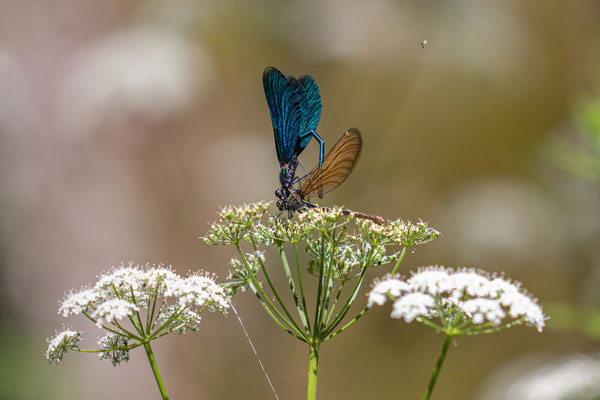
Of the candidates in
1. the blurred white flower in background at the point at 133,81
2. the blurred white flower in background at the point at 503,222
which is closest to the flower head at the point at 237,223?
the blurred white flower in background at the point at 133,81

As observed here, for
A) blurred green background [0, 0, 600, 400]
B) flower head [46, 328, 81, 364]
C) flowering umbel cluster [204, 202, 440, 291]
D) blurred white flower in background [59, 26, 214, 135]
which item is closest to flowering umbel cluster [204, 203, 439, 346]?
flowering umbel cluster [204, 202, 440, 291]

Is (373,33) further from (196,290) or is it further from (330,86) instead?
(196,290)

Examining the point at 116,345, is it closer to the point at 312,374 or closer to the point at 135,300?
the point at 135,300

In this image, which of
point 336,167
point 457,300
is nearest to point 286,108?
point 336,167

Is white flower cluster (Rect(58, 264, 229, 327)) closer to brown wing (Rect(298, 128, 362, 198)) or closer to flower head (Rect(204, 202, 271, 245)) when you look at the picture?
flower head (Rect(204, 202, 271, 245))

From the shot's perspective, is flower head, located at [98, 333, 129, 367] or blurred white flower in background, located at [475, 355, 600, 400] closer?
flower head, located at [98, 333, 129, 367]

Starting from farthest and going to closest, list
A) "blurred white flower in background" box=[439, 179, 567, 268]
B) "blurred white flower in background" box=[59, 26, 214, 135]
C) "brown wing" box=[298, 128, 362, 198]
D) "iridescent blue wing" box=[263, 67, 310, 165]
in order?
1. "blurred white flower in background" box=[439, 179, 567, 268]
2. "blurred white flower in background" box=[59, 26, 214, 135]
3. "iridescent blue wing" box=[263, 67, 310, 165]
4. "brown wing" box=[298, 128, 362, 198]
